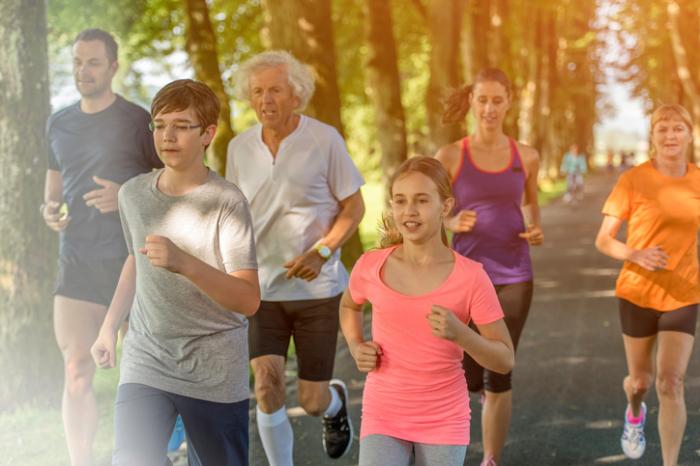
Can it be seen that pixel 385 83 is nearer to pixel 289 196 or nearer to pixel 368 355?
pixel 289 196

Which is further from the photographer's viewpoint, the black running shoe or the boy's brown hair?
the black running shoe

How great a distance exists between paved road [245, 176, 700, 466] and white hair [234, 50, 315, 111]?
2.06 meters

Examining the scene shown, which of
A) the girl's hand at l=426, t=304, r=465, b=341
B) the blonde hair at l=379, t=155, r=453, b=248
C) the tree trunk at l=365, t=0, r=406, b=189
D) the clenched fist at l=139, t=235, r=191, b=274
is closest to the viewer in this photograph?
the clenched fist at l=139, t=235, r=191, b=274

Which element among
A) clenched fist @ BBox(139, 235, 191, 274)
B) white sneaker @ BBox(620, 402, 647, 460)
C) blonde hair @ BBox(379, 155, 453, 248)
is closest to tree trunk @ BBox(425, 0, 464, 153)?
white sneaker @ BBox(620, 402, 647, 460)

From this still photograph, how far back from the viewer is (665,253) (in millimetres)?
5715

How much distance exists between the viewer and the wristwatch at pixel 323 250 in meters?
5.57

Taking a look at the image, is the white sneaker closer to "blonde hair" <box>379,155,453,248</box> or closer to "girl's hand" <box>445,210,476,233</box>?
"girl's hand" <box>445,210,476,233</box>

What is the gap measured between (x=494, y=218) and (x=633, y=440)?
59.6 inches

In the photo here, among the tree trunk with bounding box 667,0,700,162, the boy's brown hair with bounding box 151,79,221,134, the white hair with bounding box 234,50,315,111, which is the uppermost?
the tree trunk with bounding box 667,0,700,162

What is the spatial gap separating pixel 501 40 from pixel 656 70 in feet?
57.1

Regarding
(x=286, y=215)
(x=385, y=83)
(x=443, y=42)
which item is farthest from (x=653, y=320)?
(x=443, y=42)

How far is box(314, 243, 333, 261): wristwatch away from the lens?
5566mm

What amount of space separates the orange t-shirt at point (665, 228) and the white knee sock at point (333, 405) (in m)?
1.64

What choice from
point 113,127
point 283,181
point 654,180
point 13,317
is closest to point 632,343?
point 654,180
